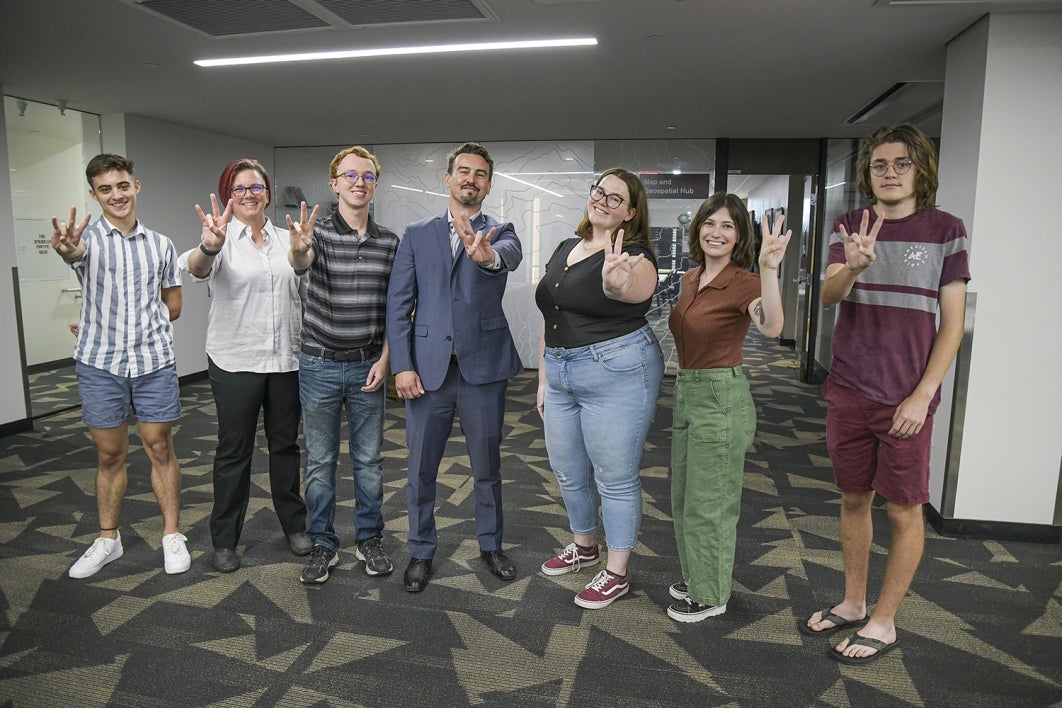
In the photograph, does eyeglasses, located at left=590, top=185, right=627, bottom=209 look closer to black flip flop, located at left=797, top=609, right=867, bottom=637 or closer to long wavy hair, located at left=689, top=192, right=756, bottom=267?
long wavy hair, located at left=689, top=192, right=756, bottom=267

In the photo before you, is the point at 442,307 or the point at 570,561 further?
the point at 570,561

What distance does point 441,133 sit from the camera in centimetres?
705

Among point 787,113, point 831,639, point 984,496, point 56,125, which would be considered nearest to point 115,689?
point 831,639

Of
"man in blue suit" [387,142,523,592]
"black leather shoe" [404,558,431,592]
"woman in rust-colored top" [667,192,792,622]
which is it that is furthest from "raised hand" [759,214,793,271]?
"black leather shoe" [404,558,431,592]

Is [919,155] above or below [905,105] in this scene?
below

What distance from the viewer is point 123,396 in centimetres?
278

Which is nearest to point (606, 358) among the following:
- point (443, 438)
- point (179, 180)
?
point (443, 438)

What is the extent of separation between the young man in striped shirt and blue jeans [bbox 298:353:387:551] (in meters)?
0.56

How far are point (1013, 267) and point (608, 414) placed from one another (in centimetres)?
221

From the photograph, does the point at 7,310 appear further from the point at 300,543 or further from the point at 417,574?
the point at 417,574

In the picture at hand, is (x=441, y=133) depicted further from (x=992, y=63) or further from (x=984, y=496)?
(x=984, y=496)

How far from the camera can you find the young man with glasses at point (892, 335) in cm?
205

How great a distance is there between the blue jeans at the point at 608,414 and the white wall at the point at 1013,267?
6.18ft

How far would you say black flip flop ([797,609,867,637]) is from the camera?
2391 millimetres
